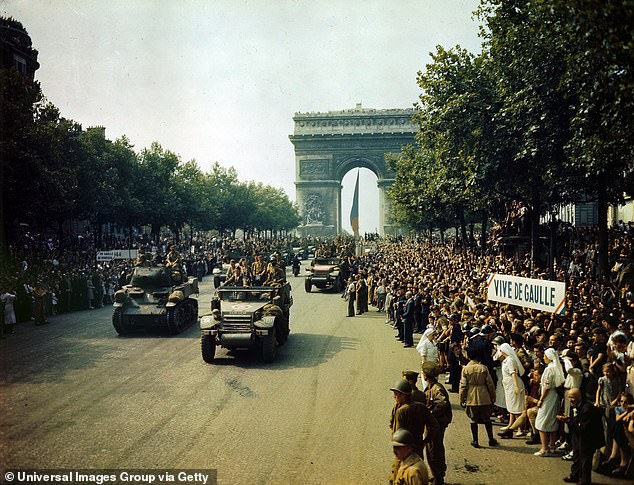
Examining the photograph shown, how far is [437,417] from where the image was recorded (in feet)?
25.7

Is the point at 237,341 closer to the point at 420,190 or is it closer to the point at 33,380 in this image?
the point at 33,380

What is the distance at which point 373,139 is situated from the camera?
87625 mm

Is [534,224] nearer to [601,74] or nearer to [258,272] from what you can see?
[258,272]

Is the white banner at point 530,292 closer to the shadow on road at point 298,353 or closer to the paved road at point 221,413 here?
the paved road at point 221,413

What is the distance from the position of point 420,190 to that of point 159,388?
929 inches

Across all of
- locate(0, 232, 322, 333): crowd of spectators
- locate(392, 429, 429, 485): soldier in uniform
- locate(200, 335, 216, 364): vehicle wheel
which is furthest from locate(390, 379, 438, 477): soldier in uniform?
locate(0, 232, 322, 333): crowd of spectators

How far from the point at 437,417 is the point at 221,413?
13.8 feet

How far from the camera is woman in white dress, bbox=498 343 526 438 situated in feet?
30.5

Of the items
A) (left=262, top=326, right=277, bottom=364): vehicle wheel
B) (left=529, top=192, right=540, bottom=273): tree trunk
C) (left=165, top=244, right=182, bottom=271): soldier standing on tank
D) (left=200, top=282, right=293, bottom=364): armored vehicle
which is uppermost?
(left=529, top=192, right=540, bottom=273): tree trunk

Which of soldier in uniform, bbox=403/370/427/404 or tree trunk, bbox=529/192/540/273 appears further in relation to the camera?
tree trunk, bbox=529/192/540/273

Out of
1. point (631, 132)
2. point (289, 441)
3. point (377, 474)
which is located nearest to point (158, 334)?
point (289, 441)

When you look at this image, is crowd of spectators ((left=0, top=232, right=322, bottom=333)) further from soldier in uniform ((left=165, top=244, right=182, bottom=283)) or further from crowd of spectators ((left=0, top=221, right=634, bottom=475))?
Result: soldier in uniform ((left=165, top=244, right=182, bottom=283))

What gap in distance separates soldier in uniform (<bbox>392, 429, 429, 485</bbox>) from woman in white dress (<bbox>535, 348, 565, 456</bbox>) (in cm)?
428

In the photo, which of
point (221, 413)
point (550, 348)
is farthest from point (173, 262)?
point (550, 348)
